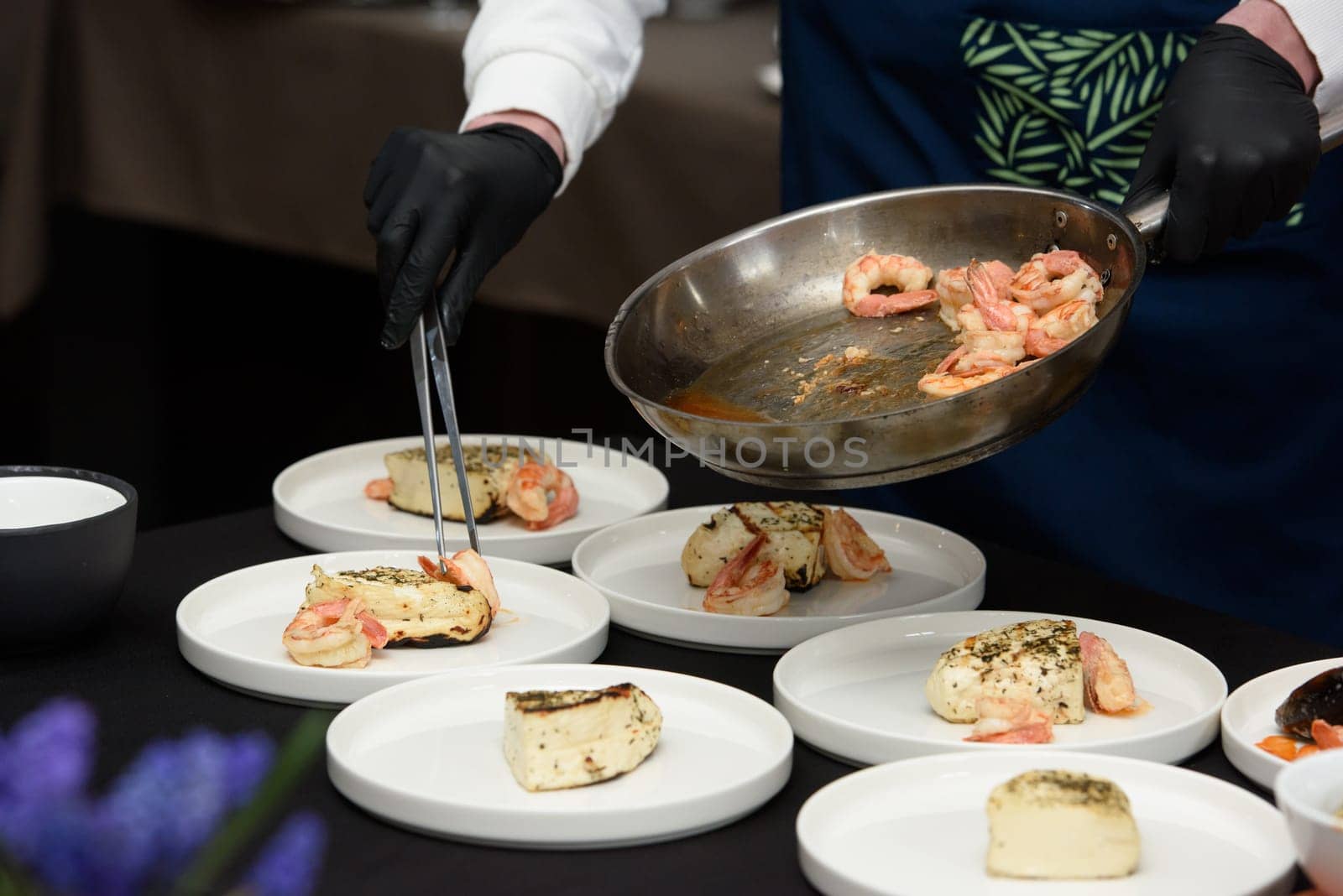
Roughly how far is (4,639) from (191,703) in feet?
0.68

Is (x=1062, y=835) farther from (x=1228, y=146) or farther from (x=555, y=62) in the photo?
(x=555, y=62)

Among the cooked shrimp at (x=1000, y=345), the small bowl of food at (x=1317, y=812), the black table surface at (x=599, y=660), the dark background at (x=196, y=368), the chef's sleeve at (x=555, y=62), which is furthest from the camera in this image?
the dark background at (x=196, y=368)

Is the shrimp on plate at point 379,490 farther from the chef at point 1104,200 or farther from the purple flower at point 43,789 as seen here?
the purple flower at point 43,789

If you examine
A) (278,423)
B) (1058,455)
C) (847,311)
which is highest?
(847,311)

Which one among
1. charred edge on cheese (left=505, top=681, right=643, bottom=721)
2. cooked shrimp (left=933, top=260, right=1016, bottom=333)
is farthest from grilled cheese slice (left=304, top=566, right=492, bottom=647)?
cooked shrimp (left=933, top=260, right=1016, bottom=333)

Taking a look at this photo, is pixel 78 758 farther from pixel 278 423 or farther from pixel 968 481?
pixel 278 423

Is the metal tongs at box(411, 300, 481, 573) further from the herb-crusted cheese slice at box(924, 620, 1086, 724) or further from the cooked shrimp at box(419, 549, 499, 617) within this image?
the herb-crusted cheese slice at box(924, 620, 1086, 724)

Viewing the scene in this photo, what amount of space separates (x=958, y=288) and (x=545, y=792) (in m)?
0.71

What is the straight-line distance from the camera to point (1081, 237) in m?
1.52

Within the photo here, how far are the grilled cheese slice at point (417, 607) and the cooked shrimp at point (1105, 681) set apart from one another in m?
0.57

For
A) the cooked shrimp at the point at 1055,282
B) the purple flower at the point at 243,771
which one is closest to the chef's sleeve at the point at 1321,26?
the cooked shrimp at the point at 1055,282

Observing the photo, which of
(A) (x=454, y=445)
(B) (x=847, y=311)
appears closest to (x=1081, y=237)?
(B) (x=847, y=311)

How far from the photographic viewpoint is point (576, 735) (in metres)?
1.15

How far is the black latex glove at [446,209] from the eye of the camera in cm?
179
